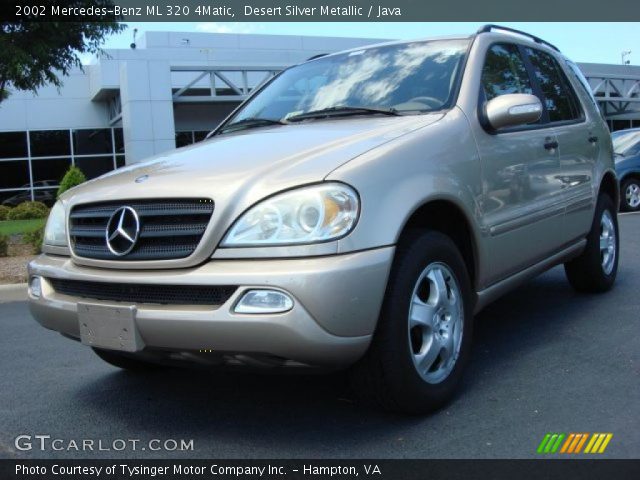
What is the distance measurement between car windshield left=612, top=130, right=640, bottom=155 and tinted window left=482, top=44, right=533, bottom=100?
8765 millimetres

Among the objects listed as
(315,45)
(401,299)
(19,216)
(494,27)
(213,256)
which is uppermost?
(315,45)

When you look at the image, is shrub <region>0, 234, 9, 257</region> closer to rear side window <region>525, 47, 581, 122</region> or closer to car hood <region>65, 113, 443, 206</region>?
car hood <region>65, 113, 443, 206</region>

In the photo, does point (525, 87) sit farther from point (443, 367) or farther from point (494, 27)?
point (443, 367)

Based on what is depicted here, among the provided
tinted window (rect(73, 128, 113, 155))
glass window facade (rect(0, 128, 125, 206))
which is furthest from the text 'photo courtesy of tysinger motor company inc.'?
tinted window (rect(73, 128, 113, 155))

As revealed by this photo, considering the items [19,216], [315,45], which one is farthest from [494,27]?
[315,45]

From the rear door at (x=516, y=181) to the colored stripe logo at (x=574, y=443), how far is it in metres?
0.99

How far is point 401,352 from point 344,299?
1.35 ft

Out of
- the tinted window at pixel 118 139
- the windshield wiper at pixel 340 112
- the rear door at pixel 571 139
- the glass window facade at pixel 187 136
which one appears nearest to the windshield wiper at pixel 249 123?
the windshield wiper at pixel 340 112

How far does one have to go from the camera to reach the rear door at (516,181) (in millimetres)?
3520

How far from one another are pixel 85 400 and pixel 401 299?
1.92 m

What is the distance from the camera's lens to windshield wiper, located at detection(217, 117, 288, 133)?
396 centimetres

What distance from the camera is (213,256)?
2643mm

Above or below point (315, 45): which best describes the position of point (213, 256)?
→ below
